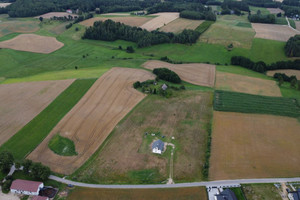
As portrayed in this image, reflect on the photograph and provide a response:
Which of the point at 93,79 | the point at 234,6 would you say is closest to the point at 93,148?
the point at 93,79

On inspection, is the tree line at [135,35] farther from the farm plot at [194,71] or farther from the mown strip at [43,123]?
the mown strip at [43,123]

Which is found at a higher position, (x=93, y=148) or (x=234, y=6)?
(x=234, y=6)

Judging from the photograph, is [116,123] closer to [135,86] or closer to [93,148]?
[93,148]

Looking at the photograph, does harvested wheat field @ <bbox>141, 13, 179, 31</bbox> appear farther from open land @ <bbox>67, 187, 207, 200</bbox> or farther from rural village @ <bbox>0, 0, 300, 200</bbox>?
open land @ <bbox>67, 187, 207, 200</bbox>

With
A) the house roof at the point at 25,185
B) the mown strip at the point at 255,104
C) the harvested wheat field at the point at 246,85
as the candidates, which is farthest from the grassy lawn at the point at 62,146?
the harvested wheat field at the point at 246,85

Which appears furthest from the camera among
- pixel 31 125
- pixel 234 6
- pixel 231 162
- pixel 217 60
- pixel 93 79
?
pixel 234 6

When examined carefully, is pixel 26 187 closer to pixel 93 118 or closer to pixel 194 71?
pixel 93 118

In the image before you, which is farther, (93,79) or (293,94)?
(93,79)
